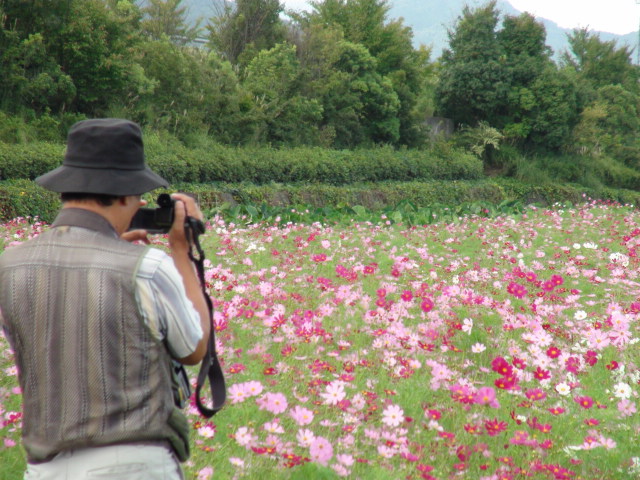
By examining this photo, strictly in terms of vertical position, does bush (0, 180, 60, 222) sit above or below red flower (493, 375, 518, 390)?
below

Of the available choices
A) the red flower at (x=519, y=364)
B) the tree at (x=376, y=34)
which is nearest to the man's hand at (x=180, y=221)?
the red flower at (x=519, y=364)

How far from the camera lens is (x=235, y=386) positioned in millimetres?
3082

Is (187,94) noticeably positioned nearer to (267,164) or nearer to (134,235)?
(267,164)

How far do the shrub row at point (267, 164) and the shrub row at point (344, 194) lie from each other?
58 cm

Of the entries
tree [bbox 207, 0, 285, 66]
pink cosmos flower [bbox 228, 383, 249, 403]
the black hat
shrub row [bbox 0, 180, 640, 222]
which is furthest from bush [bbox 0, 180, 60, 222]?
tree [bbox 207, 0, 285, 66]

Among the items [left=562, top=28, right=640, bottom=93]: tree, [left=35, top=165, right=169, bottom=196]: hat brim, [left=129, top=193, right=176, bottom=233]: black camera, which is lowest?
[left=129, top=193, right=176, bottom=233]: black camera

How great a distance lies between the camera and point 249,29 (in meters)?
24.8

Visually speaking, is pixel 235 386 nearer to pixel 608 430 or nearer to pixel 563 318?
pixel 608 430

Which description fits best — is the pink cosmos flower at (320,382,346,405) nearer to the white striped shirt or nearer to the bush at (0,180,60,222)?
the white striped shirt

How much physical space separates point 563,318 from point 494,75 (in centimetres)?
2747

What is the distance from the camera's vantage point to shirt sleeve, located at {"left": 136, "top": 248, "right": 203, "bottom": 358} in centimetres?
155

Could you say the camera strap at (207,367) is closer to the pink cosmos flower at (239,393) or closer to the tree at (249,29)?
the pink cosmos flower at (239,393)

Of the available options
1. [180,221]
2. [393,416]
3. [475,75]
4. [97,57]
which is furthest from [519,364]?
[475,75]

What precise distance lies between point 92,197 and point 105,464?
677mm
